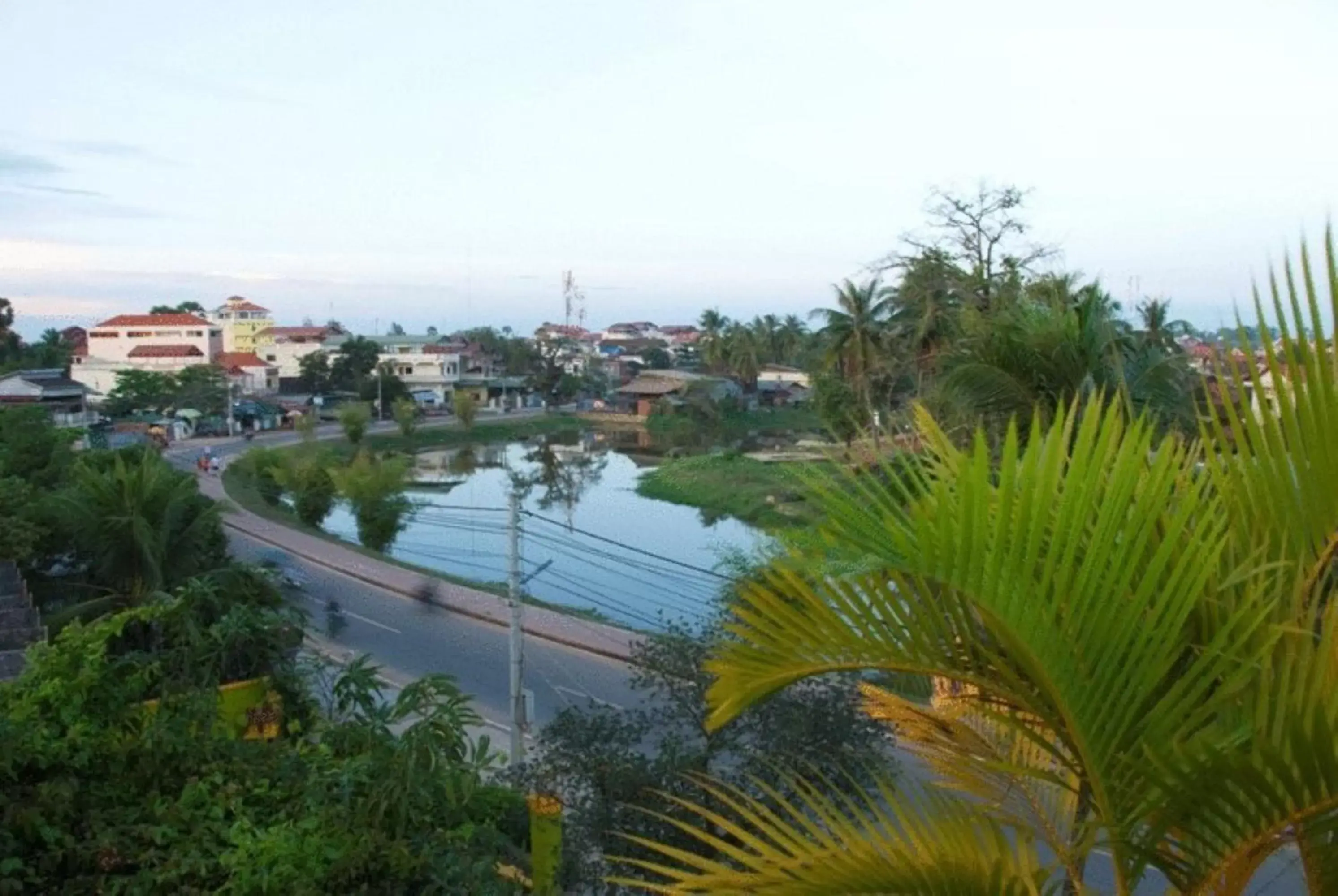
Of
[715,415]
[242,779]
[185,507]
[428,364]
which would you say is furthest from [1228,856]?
[428,364]

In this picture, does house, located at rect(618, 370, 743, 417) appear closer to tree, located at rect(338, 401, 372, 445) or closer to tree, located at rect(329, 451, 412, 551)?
tree, located at rect(338, 401, 372, 445)

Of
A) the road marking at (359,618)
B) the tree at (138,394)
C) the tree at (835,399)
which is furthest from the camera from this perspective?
the tree at (138,394)

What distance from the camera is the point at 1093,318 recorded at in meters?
3.60

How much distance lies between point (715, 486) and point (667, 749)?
75.4 ft

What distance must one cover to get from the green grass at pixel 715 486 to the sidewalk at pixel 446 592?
25.3 ft

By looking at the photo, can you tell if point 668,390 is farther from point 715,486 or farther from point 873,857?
point 873,857

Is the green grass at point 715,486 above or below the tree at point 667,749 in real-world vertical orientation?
below

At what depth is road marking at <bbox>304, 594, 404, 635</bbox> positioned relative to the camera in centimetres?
1324

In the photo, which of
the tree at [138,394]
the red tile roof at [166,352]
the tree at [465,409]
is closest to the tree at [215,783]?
the tree at [138,394]

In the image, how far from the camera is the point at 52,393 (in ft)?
107

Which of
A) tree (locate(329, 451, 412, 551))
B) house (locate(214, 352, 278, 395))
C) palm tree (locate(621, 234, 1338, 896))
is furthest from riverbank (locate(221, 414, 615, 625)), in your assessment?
palm tree (locate(621, 234, 1338, 896))

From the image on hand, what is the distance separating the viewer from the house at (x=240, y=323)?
5841 centimetres

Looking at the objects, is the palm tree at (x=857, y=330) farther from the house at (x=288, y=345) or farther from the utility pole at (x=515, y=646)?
the house at (x=288, y=345)

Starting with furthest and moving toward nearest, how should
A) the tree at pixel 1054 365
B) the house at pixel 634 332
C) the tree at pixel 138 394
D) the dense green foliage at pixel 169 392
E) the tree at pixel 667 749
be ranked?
the house at pixel 634 332
the dense green foliage at pixel 169 392
the tree at pixel 138 394
the tree at pixel 667 749
the tree at pixel 1054 365
